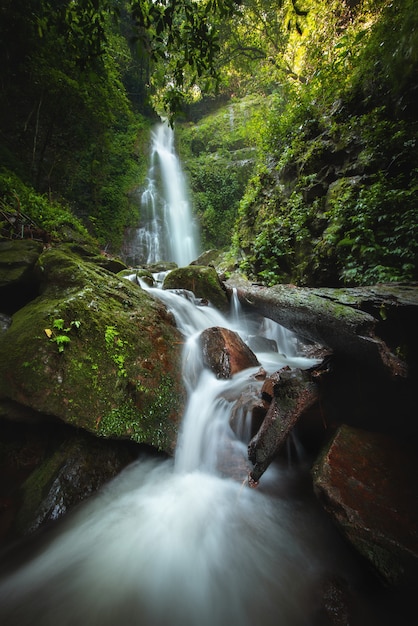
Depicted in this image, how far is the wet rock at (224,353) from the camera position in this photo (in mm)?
4469

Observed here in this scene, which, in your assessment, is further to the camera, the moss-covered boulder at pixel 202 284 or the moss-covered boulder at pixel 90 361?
the moss-covered boulder at pixel 202 284

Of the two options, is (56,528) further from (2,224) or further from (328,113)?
(328,113)

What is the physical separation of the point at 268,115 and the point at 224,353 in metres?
11.6

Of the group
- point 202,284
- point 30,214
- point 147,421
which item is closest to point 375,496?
point 147,421

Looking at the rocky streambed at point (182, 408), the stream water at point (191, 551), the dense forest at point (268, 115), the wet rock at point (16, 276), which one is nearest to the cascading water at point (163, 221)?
the dense forest at point (268, 115)

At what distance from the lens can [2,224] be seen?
16.3 feet

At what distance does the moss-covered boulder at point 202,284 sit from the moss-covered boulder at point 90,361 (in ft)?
11.6

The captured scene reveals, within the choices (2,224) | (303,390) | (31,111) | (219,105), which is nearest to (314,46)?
(31,111)

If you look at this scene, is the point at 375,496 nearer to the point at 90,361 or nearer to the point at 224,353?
the point at 224,353

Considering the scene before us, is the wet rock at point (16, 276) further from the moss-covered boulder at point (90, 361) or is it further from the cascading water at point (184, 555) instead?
the cascading water at point (184, 555)

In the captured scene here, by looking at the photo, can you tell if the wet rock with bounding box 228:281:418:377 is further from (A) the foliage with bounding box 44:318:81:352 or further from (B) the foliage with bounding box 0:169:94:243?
(B) the foliage with bounding box 0:169:94:243

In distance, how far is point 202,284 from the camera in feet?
25.5

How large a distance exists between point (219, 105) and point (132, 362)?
2895 cm

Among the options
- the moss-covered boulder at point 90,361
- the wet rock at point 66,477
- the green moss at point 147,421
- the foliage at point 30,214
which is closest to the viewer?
the wet rock at point 66,477
